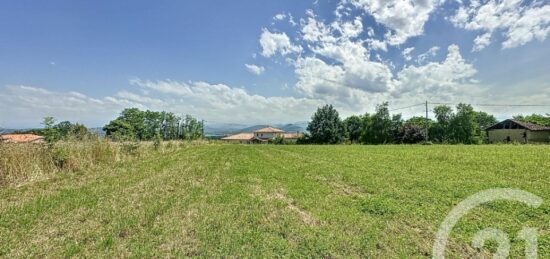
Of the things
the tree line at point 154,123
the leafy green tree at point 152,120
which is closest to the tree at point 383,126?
the tree line at point 154,123

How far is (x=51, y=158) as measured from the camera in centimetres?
901

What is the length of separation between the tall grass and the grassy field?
0.96 m

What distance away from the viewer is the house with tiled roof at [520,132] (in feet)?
143

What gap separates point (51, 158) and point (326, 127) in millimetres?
45832

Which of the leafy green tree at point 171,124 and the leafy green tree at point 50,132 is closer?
the leafy green tree at point 50,132

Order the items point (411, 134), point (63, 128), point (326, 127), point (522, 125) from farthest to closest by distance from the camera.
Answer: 1. point (326, 127)
2. point (522, 125)
3. point (411, 134)
4. point (63, 128)

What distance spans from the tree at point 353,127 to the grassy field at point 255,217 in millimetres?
46161

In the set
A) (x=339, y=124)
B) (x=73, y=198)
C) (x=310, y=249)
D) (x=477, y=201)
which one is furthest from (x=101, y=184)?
(x=339, y=124)

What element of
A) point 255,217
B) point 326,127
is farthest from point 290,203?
point 326,127

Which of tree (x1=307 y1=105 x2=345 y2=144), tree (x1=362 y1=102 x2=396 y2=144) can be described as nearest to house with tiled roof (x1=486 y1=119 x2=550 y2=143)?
tree (x1=362 y1=102 x2=396 y2=144)

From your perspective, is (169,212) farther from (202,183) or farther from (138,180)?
(138,180)

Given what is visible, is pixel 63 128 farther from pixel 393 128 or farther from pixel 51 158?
pixel 393 128

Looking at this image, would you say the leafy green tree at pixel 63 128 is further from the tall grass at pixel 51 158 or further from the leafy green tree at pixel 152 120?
the leafy green tree at pixel 152 120

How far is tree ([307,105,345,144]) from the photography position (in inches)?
1997
